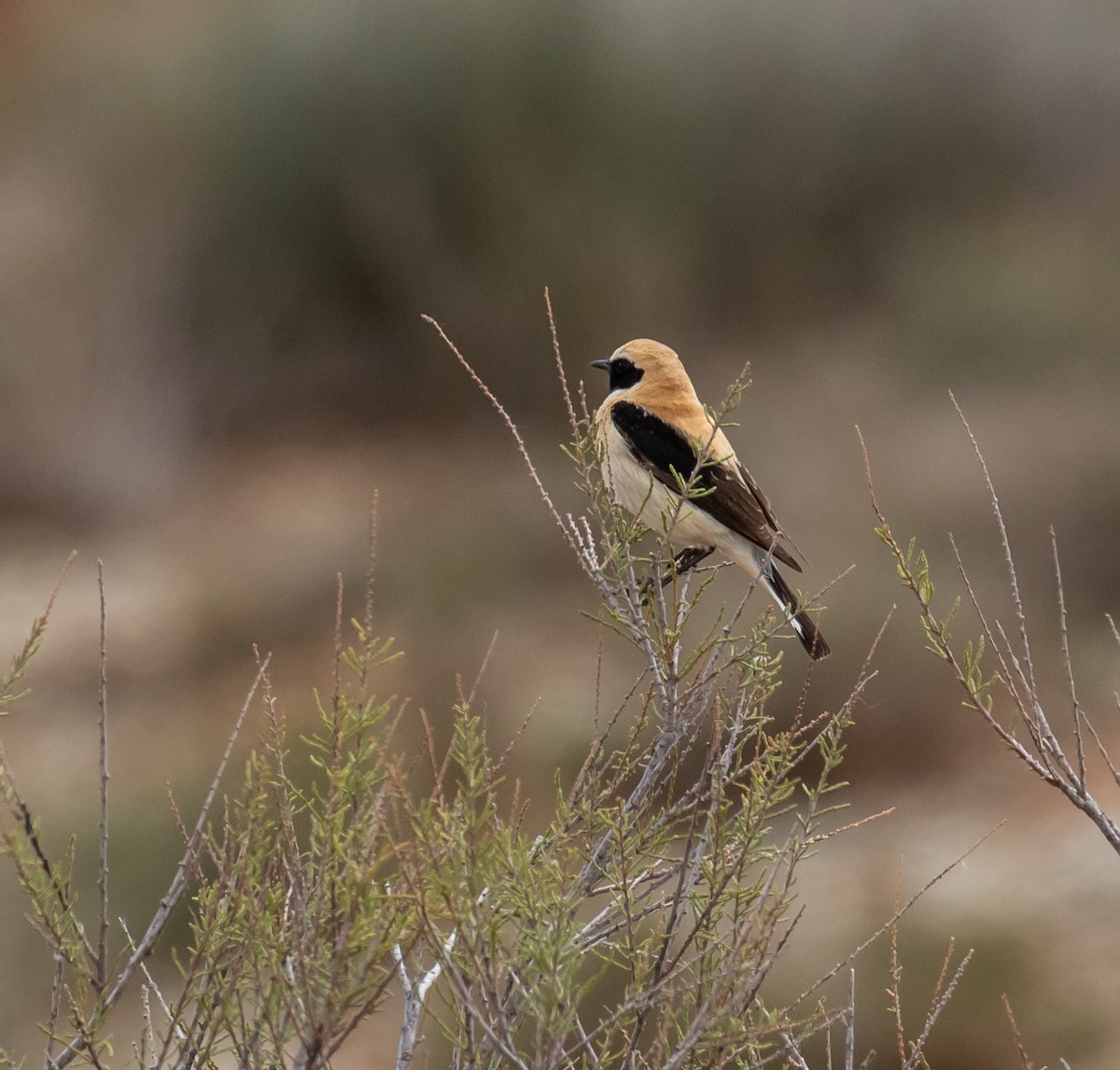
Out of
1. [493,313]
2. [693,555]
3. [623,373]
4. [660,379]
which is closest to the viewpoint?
[660,379]

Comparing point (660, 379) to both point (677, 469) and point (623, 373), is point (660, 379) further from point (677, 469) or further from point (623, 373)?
point (677, 469)

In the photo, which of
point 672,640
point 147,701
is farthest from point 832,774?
point 672,640

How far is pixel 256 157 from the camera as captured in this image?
1532 centimetres

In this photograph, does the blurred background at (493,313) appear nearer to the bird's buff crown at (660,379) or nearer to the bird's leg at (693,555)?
the bird's leg at (693,555)

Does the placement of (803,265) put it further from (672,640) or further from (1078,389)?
(672,640)

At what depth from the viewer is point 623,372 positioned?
4887 millimetres

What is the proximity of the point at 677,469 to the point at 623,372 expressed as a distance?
1.87 ft

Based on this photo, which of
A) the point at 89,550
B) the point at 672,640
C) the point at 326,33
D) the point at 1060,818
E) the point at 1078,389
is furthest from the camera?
the point at 326,33

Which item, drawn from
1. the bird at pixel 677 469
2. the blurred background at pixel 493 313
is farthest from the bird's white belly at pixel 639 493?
the blurred background at pixel 493 313

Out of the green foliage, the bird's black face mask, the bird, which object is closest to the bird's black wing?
the bird

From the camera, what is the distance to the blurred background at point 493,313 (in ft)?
39.7

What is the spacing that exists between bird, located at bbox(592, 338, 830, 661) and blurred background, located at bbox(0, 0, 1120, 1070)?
21.1 ft

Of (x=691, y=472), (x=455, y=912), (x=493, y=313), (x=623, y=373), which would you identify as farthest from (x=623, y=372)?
(x=493, y=313)

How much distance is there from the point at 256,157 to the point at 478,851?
14.3m
